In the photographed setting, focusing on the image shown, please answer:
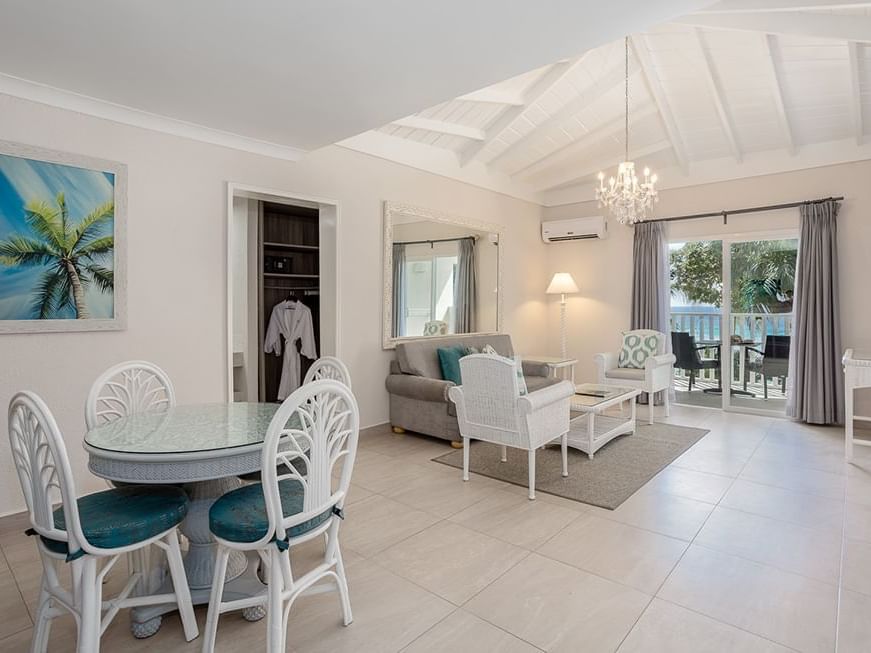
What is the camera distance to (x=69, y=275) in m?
3.03

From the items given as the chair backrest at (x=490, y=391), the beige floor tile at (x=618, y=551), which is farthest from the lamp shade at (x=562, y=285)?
the beige floor tile at (x=618, y=551)

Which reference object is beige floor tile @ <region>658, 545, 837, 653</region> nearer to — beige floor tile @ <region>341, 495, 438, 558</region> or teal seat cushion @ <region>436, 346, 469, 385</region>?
beige floor tile @ <region>341, 495, 438, 558</region>

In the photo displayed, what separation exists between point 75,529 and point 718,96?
18.0 feet

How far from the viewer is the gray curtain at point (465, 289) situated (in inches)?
227

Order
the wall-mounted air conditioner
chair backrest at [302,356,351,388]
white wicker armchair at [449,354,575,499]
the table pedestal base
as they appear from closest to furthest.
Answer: the table pedestal base, chair backrest at [302,356,351,388], white wicker armchair at [449,354,575,499], the wall-mounted air conditioner

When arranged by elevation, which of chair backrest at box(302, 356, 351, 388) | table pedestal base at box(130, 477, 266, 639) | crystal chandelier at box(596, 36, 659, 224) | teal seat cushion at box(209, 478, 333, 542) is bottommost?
table pedestal base at box(130, 477, 266, 639)

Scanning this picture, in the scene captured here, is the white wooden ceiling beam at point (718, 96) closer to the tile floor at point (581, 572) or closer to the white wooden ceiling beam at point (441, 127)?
the white wooden ceiling beam at point (441, 127)

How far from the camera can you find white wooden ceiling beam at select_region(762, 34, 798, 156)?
3.72 m

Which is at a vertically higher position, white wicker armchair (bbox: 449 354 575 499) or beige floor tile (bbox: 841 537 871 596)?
white wicker armchair (bbox: 449 354 575 499)

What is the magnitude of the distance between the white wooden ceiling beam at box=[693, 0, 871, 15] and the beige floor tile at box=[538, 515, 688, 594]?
313 cm

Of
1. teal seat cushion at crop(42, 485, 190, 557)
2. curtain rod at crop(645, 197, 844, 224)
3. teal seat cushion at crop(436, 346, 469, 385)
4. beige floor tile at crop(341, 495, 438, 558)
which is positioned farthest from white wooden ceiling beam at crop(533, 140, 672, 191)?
teal seat cushion at crop(42, 485, 190, 557)

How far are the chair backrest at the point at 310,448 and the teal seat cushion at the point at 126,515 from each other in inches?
17.3

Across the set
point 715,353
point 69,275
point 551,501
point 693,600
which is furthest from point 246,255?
point 715,353

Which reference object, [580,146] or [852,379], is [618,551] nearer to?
[852,379]
